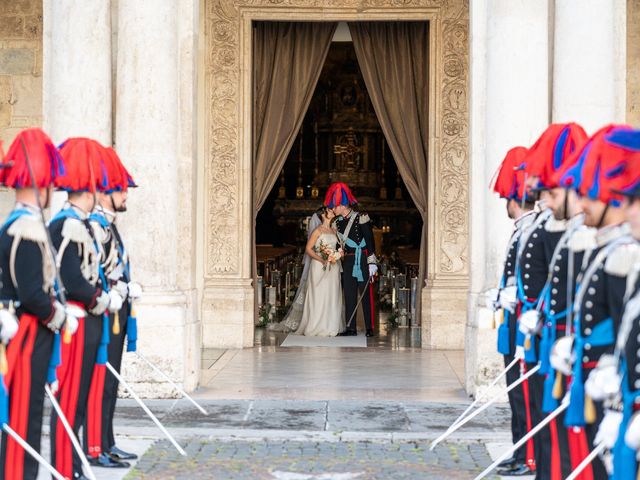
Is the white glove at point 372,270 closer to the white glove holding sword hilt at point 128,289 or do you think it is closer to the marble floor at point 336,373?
the marble floor at point 336,373

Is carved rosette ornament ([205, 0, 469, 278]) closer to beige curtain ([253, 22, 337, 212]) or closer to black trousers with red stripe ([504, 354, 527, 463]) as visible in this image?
beige curtain ([253, 22, 337, 212])

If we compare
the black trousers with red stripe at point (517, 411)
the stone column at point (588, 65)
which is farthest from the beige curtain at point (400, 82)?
the black trousers with red stripe at point (517, 411)

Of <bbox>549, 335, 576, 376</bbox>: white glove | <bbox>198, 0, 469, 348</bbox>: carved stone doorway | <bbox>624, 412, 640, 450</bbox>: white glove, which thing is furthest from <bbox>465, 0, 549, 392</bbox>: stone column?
<bbox>624, 412, 640, 450</bbox>: white glove

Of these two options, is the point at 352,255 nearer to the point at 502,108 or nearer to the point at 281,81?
the point at 281,81

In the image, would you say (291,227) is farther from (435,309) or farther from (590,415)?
(590,415)

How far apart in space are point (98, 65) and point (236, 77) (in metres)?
3.87

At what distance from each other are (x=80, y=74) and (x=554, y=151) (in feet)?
15.7

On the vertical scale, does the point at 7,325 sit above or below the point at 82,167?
below

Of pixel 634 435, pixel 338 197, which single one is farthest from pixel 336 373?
pixel 634 435

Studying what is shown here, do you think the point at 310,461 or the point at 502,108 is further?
the point at 502,108

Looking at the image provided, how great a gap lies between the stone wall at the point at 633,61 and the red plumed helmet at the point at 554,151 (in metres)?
7.05

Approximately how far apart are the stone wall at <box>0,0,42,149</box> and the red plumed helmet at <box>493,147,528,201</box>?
737 cm

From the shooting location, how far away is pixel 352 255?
14.8 m

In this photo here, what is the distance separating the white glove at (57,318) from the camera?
5.42 meters
